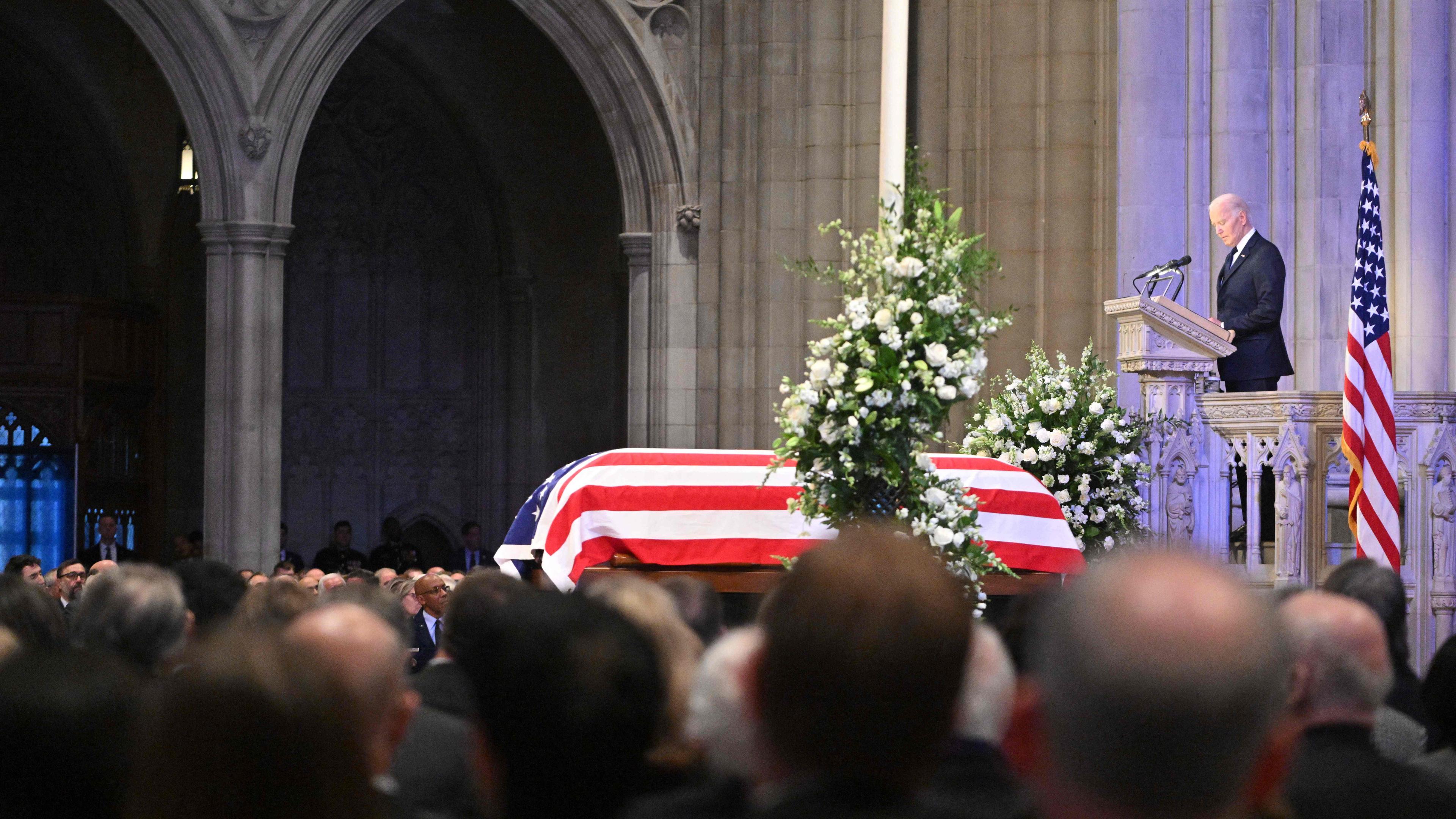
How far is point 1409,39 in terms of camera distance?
34.1 ft

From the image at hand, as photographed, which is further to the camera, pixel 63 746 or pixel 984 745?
pixel 984 745

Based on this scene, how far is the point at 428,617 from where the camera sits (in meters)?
8.02

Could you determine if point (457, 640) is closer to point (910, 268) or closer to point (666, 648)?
point (666, 648)

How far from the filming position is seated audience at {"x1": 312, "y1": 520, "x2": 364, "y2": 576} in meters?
14.7

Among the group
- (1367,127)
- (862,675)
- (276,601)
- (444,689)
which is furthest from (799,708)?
(1367,127)

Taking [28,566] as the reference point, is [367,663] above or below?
above

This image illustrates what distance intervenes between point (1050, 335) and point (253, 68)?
215 inches

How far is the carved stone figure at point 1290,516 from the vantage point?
8.07 m

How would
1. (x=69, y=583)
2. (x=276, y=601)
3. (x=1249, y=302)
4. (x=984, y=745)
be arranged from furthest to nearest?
(x=69, y=583) → (x=1249, y=302) → (x=276, y=601) → (x=984, y=745)

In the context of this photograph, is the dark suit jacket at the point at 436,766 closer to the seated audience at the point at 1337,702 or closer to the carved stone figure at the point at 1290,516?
the seated audience at the point at 1337,702

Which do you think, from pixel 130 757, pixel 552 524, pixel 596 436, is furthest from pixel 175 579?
pixel 596 436

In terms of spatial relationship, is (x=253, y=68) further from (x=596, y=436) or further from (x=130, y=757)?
(x=130, y=757)

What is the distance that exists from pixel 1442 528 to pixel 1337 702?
5.89 m

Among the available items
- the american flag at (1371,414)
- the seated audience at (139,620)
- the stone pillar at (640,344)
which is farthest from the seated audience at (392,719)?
the stone pillar at (640,344)
